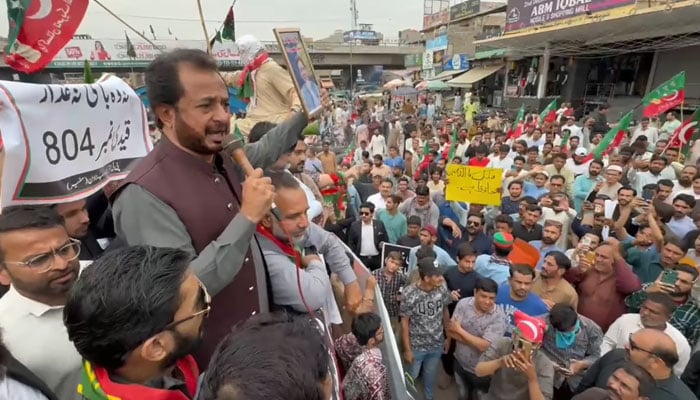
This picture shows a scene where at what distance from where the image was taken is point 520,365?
8.79 ft

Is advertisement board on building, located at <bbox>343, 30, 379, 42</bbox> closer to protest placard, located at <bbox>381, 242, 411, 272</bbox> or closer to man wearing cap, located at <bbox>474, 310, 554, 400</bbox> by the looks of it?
protest placard, located at <bbox>381, 242, 411, 272</bbox>

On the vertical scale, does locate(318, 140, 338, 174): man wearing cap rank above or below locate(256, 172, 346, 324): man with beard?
below

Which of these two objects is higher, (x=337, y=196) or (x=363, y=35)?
(x=363, y=35)

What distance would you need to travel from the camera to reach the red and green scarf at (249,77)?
3.25 metres

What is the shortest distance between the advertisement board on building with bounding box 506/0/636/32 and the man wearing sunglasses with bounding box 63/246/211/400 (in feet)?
55.0

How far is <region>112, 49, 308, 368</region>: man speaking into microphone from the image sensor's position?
125 centimetres

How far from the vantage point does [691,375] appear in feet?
8.91

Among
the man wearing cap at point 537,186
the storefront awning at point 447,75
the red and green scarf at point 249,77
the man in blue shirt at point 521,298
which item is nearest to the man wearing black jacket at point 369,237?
the man in blue shirt at point 521,298

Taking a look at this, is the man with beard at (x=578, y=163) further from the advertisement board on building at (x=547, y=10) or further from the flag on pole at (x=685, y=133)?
the advertisement board on building at (x=547, y=10)

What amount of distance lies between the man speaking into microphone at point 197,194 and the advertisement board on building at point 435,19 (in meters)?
51.8

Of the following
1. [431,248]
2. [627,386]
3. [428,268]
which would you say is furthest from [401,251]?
[627,386]

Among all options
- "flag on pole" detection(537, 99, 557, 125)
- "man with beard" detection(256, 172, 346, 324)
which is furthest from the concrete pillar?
"man with beard" detection(256, 172, 346, 324)

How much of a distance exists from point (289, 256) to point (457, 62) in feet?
97.1

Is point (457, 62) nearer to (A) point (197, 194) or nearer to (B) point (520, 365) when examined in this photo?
(B) point (520, 365)
